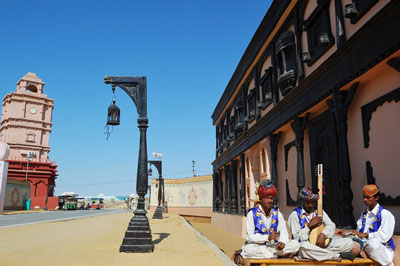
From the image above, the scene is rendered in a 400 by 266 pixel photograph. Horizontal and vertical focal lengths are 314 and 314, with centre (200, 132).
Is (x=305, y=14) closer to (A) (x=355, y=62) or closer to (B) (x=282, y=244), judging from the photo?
(A) (x=355, y=62)

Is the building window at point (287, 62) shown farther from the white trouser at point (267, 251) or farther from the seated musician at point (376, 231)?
the white trouser at point (267, 251)

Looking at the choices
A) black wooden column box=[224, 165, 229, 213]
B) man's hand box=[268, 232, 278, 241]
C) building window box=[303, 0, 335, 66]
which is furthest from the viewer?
black wooden column box=[224, 165, 229, 213]

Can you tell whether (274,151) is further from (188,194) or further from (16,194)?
(16,194)

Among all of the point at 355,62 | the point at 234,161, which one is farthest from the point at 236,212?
the point at 355,62

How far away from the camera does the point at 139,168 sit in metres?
7.66

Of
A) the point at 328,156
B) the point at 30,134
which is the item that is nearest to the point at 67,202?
the point at 30,134

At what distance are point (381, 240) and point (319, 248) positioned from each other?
121cm

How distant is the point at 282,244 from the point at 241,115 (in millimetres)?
13290

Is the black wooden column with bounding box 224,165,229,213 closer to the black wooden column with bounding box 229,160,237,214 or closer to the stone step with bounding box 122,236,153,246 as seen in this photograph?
the black wooden column with bounding box 229,160,237,214

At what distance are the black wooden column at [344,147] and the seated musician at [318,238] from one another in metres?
2.41

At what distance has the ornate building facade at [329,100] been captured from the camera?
19.2 feet

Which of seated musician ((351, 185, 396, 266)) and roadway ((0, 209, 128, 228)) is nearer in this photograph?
seated musician ((351, 185, 396, 266))

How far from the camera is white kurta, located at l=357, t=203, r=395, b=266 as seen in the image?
408 cm

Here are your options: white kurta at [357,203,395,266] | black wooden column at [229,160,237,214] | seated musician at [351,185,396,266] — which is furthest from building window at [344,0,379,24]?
black wooden column at [229,160,237,214]
